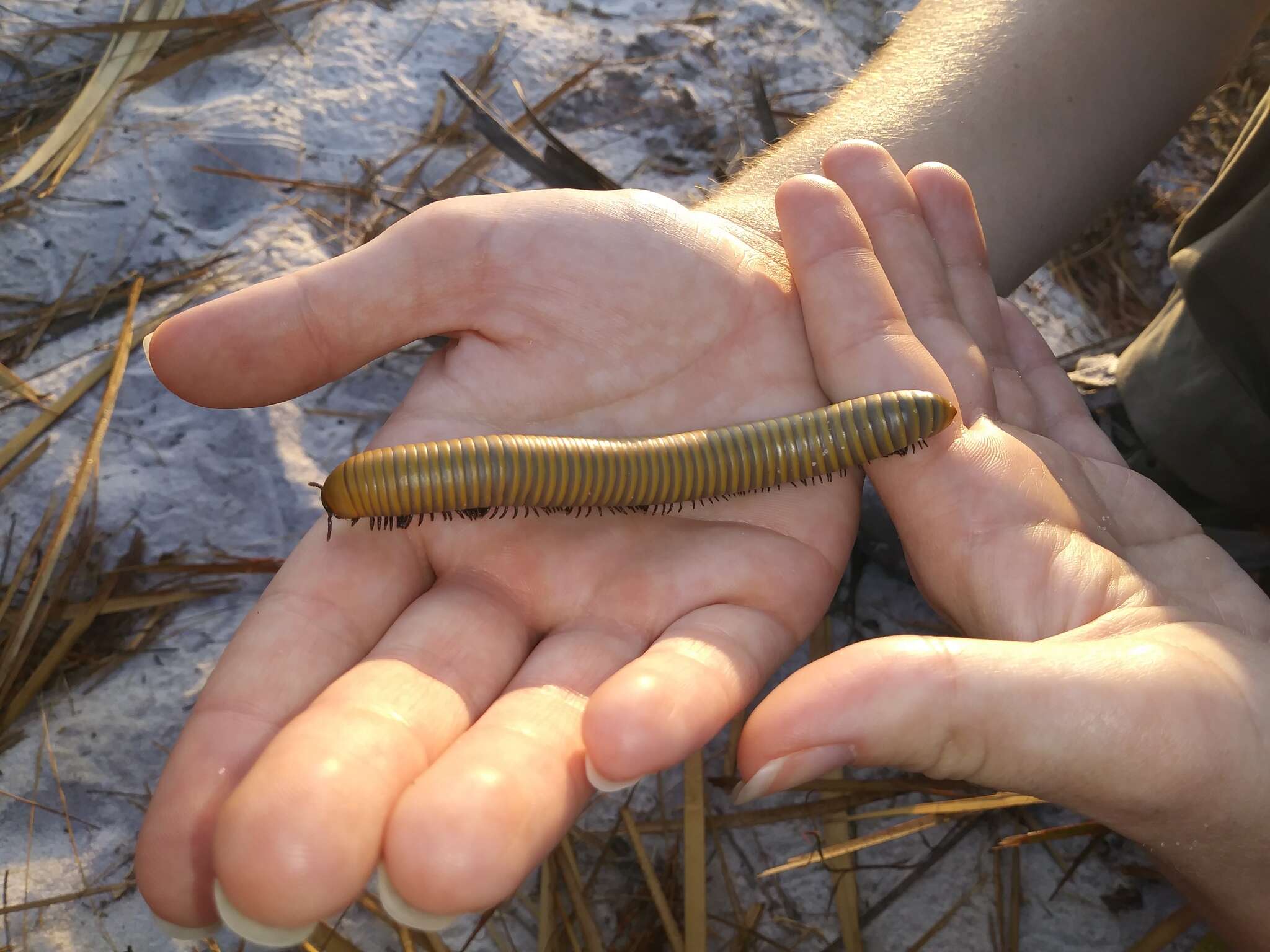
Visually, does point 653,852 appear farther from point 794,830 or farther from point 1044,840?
point 1044,840

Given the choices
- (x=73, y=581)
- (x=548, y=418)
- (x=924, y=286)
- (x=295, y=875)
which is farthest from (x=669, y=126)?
(x=295, y=875)

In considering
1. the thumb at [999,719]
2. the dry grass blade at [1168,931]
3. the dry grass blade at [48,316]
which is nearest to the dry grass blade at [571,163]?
the dry grass blade at [48,316]

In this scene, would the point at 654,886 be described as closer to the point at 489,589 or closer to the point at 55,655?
the point at 489,589

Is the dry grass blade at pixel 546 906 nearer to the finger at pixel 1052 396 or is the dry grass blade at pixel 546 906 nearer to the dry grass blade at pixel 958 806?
the dry grass blade at pixel 958 806

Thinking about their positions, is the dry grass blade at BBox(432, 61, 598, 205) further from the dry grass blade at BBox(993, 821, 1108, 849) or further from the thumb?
the dry grass blade at BBox(993, 821, 1108, 849)

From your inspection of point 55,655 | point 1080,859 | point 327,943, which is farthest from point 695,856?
point 55,655
